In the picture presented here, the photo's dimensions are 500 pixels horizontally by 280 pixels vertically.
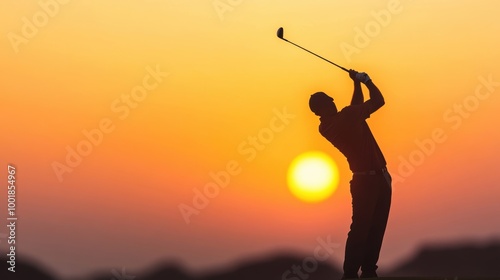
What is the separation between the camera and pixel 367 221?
17.2m

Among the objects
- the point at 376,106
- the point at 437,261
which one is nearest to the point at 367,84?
the point at 376,106

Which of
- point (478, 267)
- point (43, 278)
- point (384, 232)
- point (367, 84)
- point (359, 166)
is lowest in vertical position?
point (478, 267)

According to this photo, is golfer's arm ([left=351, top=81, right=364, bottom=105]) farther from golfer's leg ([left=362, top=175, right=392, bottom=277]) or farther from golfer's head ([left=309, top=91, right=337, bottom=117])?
golfer's leg ([left=362, top=175, right=392, bottom=277])

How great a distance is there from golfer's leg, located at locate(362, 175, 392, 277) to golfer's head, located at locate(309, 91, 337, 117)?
174 centimetres

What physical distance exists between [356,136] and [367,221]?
5.16ft

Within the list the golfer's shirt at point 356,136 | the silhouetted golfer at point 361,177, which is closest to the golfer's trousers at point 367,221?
the silhouetted golfer at point 361,177

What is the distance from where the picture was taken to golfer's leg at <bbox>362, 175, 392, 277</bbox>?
56.7 ft

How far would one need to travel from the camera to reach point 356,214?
17.4 m

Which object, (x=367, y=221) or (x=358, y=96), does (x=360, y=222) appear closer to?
(x=367, y=221)

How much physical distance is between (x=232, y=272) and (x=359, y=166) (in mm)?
129986

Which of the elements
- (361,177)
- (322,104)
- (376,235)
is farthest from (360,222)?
(322,104)

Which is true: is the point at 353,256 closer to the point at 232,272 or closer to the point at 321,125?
the point at 321,125

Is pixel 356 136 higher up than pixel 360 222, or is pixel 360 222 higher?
pixel 356 136

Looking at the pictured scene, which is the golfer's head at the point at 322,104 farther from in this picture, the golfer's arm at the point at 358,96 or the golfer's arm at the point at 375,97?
the golfer's arm at the point at 375,97
